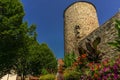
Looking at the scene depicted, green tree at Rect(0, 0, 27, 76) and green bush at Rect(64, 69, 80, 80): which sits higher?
green tree at Rect(0, 0, 27, 76)

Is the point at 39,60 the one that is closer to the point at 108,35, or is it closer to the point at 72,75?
the point at 108,35

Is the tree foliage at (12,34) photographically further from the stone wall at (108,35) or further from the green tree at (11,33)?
the stone wall at (108,35)

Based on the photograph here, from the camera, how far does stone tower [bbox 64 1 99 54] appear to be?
69.1 ft

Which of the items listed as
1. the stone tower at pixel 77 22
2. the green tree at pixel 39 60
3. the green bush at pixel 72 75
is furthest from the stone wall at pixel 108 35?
the green tree at pixel 39 60

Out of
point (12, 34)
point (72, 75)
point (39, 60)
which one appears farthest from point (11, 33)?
point (39, 60)

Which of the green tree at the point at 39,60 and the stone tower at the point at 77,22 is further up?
the stone tower at the point at 77,22

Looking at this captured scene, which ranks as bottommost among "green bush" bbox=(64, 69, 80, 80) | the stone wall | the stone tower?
"green bush" bbox=(64, 69, 80, 80)

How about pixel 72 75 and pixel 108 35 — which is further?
pixel 108 35

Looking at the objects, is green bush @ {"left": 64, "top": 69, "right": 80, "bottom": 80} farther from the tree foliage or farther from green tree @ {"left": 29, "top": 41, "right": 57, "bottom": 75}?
green tree @ {"left": 29, "top": 41, "right": 57, "bottom": 75}

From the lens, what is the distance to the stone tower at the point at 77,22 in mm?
21062

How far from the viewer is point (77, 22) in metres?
21.5

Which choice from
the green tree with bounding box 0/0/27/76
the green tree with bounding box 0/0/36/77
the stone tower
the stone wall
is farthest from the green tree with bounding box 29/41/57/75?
the stone wall

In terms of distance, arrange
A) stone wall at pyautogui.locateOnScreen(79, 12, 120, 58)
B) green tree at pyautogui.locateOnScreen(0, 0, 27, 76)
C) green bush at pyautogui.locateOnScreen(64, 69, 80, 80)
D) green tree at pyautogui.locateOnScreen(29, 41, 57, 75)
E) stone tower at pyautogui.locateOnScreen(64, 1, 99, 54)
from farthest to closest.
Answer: green tree at pyautogui.locateOnScreen(29, 41, 57, 75) → stone tower at pyautogui.locateOnScreen(64, 1, 99, 54) → green tree at pyautogui.locateOnScreen(0, 0, 27, 76) → stone wall at pyautogui.locateOnScreen(79, 12, 120, 58) → green bush at pyautogui.locateOnScreen(64, 69, 80, 80)

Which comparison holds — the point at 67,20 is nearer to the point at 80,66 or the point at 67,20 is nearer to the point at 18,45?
the point at 18,45
